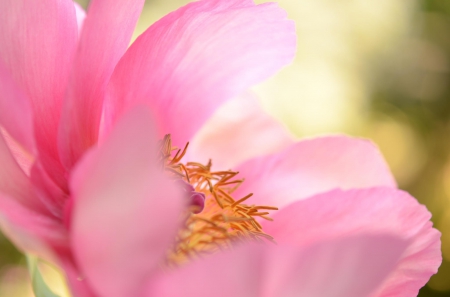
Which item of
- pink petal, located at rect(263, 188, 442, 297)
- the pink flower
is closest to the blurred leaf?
the pink flower

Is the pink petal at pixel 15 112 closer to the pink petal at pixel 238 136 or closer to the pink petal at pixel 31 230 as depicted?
the pink petal at pixel 31 230

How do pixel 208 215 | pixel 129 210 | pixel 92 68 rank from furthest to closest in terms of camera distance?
pixel 208 215 < pixel 92 68 < pixel 129 210

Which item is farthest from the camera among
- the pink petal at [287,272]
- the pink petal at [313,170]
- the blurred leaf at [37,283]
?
the pink petal at [313,170]

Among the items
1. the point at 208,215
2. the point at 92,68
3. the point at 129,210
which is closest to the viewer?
the point at 129,210

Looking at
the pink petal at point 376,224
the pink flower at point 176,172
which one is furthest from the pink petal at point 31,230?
the pink petal at point 376,224

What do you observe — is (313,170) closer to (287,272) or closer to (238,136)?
(238,136)

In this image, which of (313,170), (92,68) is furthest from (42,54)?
(313,170)
